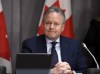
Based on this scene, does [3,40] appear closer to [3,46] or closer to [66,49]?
[3,46]

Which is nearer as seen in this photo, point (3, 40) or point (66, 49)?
point (66, 49)

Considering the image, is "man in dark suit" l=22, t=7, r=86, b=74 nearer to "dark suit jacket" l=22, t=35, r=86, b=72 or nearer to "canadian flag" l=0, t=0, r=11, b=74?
"dark suit jacket" l=22, t=35, r=86, b=72

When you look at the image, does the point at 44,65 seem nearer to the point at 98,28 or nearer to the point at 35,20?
the point at 98,28

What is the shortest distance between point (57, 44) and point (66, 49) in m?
0.09

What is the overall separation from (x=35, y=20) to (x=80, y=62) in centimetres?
165

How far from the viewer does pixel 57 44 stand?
2.41m

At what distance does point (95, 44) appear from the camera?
3.35m

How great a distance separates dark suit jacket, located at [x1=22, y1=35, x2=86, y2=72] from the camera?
231 cm

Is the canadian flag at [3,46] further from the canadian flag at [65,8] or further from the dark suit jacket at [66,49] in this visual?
the dark suit jacket at [66,49]

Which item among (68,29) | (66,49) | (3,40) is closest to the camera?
(66,49)

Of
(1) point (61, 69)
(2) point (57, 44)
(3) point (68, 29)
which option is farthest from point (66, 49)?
(3) point (68, 29)

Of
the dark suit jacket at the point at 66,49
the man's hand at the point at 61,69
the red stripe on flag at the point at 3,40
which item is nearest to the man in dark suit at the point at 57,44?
the dark suit jacket at the point at 66,49

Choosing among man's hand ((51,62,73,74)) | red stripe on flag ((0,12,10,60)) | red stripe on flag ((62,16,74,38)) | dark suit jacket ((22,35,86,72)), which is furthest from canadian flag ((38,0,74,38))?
man's hand ((51,62,73,74))

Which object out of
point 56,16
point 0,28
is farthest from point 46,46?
point 0,28
